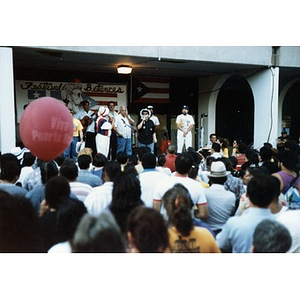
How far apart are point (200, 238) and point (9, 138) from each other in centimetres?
473

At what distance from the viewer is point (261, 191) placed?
2.51 metres

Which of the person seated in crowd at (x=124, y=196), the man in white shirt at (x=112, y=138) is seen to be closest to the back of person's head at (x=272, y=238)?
the person seated in crowd at (x=124, y=196)

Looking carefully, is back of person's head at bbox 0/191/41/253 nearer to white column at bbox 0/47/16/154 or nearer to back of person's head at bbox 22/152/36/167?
back of person's head at bbox 22/152/36/167

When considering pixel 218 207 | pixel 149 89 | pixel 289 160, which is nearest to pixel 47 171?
pixel 218 207

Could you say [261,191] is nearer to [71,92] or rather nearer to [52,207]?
[52,207]

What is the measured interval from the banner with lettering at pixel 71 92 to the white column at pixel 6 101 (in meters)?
3.32

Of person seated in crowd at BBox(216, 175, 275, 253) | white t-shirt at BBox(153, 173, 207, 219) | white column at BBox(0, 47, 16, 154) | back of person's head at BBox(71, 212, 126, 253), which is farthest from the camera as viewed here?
white column at BBox(0, 47, 16, 154)

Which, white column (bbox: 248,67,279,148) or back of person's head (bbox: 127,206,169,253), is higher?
white column (bbox: 248,67,279,148)

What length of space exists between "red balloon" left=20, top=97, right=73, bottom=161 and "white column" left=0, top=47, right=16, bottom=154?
116 inches

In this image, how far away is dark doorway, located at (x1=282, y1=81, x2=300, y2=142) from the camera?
1290cm

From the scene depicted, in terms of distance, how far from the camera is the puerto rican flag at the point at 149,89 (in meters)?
10.8

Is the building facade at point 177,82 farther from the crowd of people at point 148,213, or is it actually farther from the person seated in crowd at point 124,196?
the person seated in crowd at point 124,196

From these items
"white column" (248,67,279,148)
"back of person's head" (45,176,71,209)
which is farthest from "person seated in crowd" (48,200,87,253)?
"white column" (248,67,279,148)

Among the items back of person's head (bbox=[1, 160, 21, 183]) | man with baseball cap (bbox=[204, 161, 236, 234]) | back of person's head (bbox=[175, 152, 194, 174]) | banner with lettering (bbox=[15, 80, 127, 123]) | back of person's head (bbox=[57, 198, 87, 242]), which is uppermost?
banner with lettering (bbox=[15, 80, 127, 123])
